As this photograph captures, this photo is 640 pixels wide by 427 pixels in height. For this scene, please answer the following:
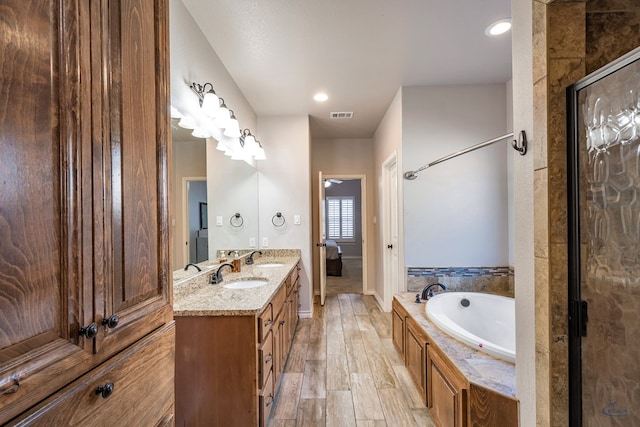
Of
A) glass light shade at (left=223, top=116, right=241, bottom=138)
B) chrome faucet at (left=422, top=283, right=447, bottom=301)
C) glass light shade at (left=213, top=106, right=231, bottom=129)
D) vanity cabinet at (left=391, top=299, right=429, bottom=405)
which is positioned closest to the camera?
vanity cabinet at (left=391, top=299, right=429, bottom=405)

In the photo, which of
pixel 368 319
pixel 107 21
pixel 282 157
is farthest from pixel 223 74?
pixel 368 319

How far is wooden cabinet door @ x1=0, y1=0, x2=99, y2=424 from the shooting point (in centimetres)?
45

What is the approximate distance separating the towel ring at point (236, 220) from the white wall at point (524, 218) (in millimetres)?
2449

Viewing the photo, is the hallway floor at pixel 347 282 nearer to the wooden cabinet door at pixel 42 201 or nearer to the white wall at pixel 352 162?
the white wall at pixel 352 162

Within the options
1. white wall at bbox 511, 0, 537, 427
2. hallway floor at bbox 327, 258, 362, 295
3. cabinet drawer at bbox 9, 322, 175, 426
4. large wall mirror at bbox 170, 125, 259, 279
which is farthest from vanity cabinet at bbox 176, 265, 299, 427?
hallway floor at bbox 327, 258, 362, 295

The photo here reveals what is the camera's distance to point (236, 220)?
2.98 m

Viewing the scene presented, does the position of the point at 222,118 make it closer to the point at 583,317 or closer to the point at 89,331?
the point at 89,331

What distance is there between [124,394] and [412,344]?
2019 millimetres

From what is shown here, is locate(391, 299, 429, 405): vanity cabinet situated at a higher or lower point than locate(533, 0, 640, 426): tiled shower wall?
lower

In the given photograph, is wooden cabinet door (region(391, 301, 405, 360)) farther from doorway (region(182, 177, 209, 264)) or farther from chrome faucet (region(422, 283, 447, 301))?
doorway (region(182, 177, 209, 264))

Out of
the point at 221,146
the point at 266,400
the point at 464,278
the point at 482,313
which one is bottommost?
the point at 266,400

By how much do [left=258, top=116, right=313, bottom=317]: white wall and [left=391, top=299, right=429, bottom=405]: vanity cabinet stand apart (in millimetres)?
1350

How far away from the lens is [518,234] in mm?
1110

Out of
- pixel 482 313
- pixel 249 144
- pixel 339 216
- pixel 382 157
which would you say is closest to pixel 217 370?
pixel 249 144
